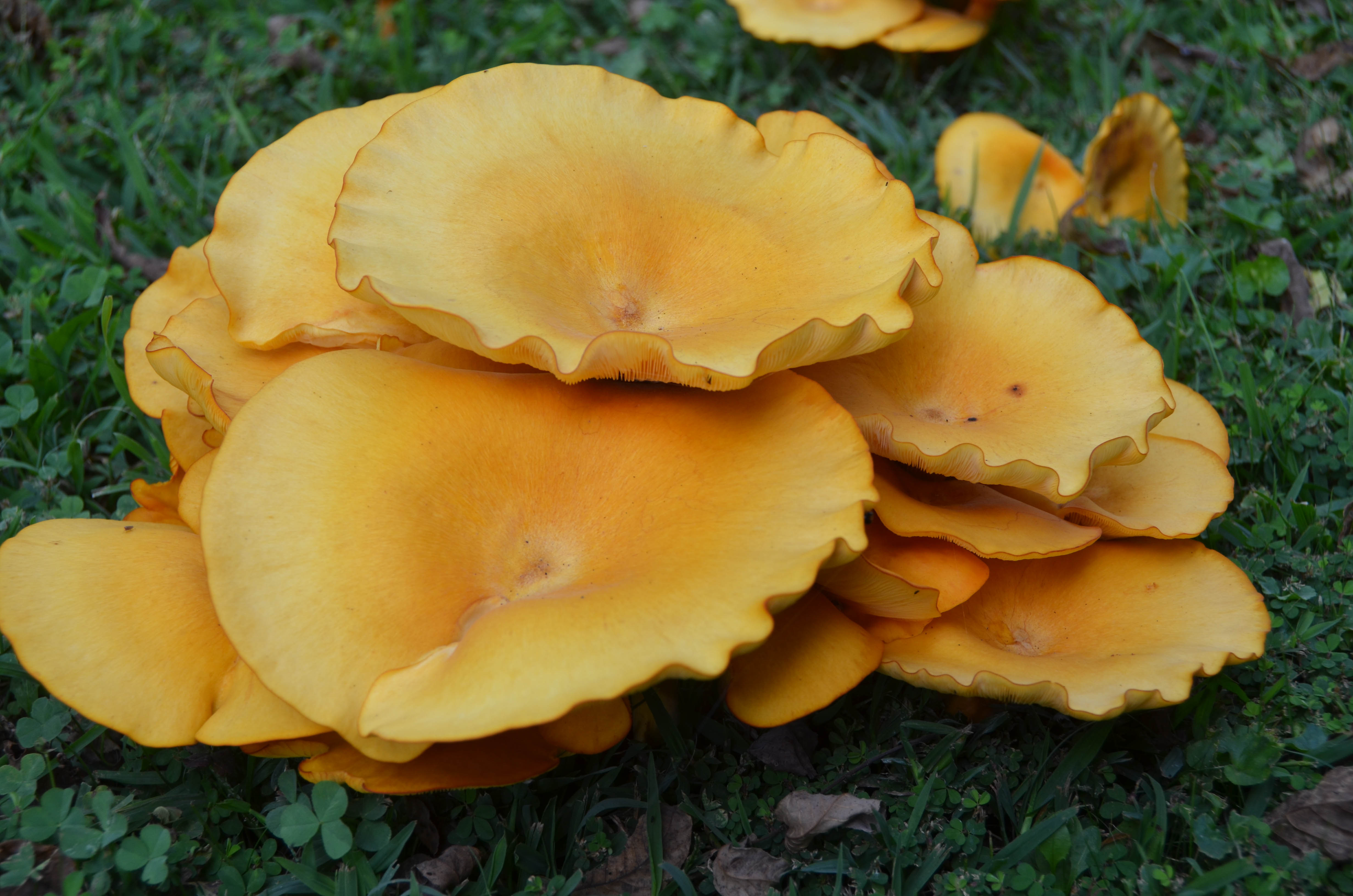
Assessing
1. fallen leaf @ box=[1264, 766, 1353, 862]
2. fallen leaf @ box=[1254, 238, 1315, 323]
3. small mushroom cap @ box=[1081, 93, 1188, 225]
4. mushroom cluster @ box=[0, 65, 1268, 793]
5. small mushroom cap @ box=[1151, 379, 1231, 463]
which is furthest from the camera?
small mushroom cap @ box=[1081, 93, 1188, 225]

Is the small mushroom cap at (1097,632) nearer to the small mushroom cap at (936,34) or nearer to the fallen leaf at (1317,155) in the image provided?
the fallen leaf at (1317,155)

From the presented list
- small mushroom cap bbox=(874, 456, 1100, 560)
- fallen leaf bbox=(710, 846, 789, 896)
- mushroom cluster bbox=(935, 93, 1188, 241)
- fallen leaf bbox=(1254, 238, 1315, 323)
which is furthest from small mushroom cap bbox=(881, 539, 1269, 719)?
mushroom cluster bbox=(935, 93, 1188, 241)

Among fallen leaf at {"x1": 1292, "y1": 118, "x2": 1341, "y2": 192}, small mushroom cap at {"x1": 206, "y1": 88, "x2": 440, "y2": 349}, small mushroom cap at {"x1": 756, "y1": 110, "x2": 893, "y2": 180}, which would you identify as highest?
small mushroom cap at {"x1": 756, "y1": 110, "x2": 893, "y2": 180}

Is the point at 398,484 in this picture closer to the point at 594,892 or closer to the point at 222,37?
the point at 594,892

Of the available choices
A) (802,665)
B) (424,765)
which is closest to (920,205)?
(802,665)

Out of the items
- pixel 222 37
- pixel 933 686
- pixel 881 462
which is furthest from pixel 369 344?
pixel 222 37

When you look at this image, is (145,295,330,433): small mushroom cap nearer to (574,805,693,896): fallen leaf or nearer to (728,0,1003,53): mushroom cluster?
(574,805,693,896): fallen leaf

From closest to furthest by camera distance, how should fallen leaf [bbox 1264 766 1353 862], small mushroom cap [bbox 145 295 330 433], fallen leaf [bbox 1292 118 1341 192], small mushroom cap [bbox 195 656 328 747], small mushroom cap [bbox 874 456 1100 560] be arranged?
1. small mushroom cap [bbox 195 656 328 747]
2. fallen leaf [bbox 1264 766 1353 862]
3. small mushroom cap [bbox 874 456 1100 560]
4. small mushroom cap [bbox 145 295 330 433]
5. fallen leaf [bbox 1292 118 1341 192]

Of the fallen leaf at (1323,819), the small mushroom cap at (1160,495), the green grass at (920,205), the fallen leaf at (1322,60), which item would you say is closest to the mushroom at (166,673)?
the green grass at (920,205)

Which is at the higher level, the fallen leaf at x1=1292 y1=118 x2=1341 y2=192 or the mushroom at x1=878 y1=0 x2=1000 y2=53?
the mushroom at x1=878 y1=0 x2=1000 y2=53
